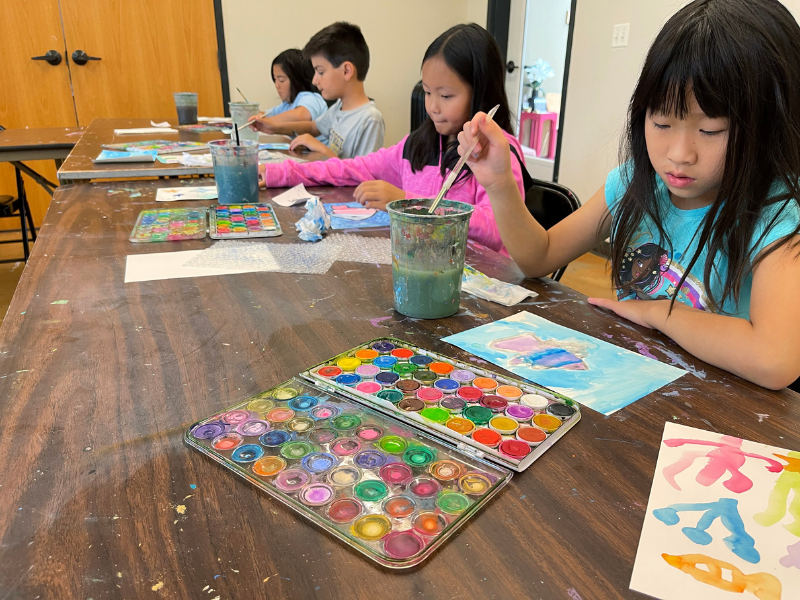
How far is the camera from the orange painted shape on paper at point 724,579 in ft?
1.15

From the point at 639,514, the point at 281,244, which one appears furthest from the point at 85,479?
the point at 281,244

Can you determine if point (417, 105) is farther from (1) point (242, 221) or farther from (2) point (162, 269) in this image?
(2) point (162, 269)

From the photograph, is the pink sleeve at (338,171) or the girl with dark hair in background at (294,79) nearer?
the pink sleeve at (338,171)

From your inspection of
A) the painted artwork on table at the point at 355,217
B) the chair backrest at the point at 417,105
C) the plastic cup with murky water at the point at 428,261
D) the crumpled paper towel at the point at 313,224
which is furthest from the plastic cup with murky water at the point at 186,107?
the plastic cup with murky water at the point at 428,261

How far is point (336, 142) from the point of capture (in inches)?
94.4

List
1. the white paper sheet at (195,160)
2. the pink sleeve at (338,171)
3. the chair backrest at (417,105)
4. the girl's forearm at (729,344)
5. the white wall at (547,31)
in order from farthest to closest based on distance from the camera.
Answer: the white wall at (547,31) → the chair backrest at (417,105) → the white paper sheet at (195,160) → the pink sleeve at (338,171) → the girl's forearm at (729,344)

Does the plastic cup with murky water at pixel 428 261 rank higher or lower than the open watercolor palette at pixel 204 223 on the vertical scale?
higher

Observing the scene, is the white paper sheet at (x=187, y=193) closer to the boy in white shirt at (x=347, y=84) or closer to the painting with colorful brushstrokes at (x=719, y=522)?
the boy in white shirt at (x=347, y=84)

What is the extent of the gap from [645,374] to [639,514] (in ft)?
0.80

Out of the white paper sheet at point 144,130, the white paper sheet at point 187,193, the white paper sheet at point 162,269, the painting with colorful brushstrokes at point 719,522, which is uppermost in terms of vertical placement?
the white paper sheet at point 144,130

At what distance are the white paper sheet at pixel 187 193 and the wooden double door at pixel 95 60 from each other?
242 cm

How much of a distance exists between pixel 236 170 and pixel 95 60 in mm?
2923

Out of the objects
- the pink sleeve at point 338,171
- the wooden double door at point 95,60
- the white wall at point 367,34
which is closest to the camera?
the pink sleeve at point 338,171

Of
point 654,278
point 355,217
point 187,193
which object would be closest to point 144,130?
point 187,193
